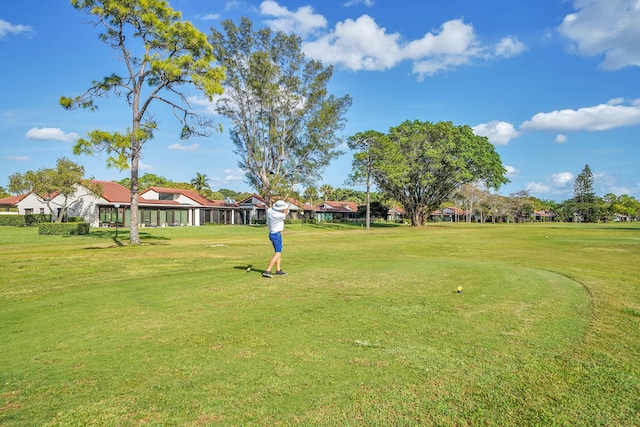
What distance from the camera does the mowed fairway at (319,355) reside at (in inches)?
125

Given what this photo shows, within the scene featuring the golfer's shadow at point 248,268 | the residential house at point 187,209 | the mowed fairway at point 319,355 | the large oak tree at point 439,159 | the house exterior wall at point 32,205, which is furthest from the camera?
the large oak tree at point 439,159

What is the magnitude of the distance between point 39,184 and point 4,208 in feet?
115

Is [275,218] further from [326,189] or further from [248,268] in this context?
[326,189]

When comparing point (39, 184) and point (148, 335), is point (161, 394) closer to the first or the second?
point (148, 335)

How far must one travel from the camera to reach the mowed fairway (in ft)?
10.4

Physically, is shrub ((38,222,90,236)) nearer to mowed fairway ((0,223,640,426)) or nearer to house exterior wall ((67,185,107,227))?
house exterior wall ((67,185,107,227))

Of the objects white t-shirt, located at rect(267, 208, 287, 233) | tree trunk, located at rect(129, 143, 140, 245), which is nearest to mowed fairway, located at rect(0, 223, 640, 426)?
white t-shirt, located at rect(267, 208, 287, 233)

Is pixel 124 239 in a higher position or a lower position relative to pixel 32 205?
lower

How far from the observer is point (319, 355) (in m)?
4.34

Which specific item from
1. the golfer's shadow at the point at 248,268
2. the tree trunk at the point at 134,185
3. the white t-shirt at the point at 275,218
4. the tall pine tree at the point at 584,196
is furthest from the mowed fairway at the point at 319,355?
the tall pine tree at the point at 584,196

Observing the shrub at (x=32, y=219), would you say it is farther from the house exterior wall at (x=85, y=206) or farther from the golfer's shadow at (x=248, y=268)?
the golfer's shadow at (x=248, y=268)

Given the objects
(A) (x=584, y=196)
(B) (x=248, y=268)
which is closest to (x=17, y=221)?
(B) (x=248, y=268)

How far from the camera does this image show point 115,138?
63.2ft

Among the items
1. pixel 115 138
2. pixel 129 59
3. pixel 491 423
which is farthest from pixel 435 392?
pixel 129 59
